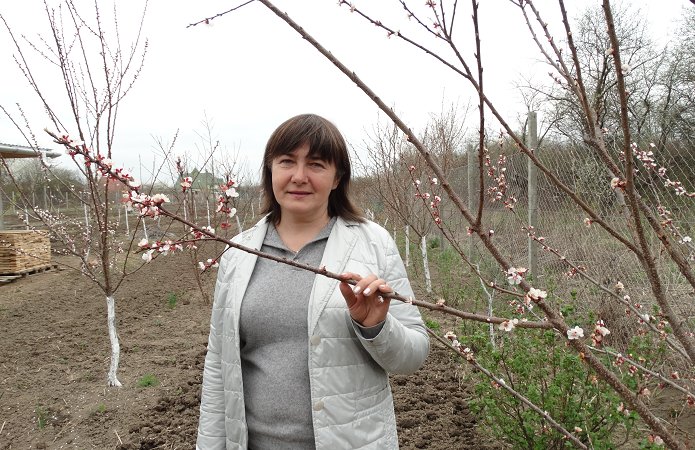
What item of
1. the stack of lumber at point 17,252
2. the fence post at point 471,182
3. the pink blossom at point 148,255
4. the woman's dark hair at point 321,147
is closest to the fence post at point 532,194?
the fence post at point 471,182

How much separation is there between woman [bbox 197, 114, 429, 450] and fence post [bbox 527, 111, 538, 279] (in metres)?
3.87

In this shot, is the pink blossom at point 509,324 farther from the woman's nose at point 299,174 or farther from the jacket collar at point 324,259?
the woman's nose at point 299,174

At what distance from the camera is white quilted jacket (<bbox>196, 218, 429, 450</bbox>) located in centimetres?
146

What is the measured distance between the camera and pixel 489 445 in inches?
125

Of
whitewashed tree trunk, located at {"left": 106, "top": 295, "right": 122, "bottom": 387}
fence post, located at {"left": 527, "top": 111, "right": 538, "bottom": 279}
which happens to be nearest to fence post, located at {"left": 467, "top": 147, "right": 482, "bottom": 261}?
fence post, located at {"left": 527, "top": 111, "right": 538, "bottom": 279}

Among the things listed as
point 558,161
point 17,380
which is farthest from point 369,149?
point 17,380

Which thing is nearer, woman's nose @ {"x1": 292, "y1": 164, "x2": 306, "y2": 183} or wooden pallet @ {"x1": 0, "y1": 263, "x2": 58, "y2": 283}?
woman's nose @ {"x1": 292, "y1": 164, "x2": 306, "y2": 183}

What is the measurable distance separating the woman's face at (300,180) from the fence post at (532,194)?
394cm

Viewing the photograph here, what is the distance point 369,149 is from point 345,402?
748 centimetres

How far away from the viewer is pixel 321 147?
63.6 inches

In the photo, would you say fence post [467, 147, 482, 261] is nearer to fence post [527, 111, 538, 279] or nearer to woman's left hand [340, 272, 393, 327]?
fence post [527, 111, 538, 279]

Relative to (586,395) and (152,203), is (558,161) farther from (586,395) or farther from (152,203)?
(152,203)

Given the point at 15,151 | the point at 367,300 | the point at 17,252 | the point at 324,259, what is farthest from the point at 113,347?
the point at 15,151

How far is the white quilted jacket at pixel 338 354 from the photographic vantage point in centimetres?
146
